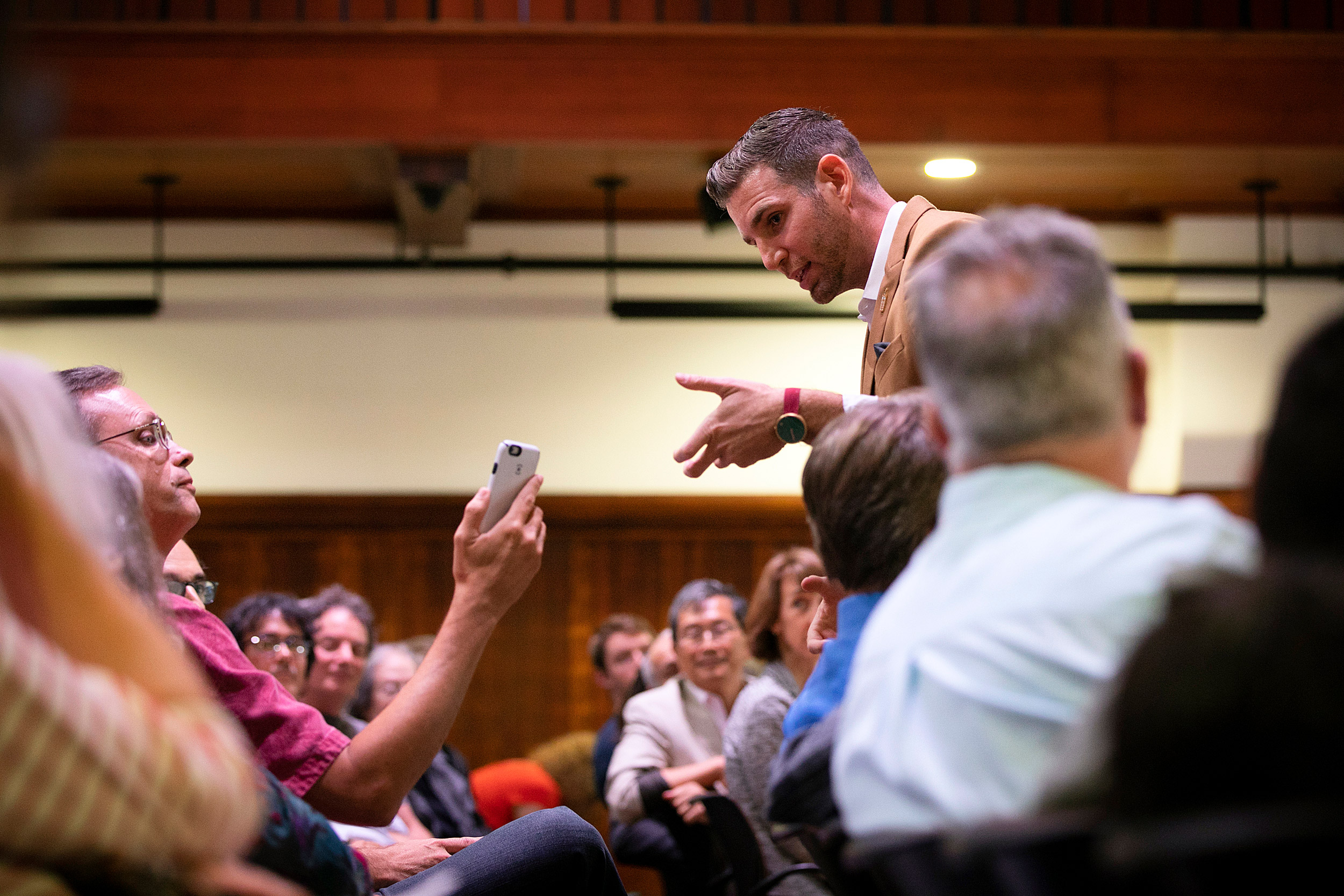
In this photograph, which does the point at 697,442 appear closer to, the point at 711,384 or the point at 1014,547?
the point at 711,384

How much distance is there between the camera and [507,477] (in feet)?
6.05

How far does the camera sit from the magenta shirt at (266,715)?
1646 mm

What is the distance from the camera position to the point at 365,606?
363 centimetres

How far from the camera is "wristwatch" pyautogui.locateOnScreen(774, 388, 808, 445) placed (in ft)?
6.46

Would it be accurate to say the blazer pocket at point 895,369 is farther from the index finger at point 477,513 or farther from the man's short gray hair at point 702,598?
the man's short gray hair at point 702,598

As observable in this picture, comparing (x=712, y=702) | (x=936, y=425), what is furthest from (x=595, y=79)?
(x=936, y=425)

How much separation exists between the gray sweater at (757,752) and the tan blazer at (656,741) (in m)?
0.55

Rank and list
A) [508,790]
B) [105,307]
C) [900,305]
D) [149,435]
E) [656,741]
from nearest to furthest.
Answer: [149,435]
[900,305]
[656,741]
[508,790]
[105,307]

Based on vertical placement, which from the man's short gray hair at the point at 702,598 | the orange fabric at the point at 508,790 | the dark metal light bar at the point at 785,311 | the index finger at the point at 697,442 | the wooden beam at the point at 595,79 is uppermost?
the wooden beam at the point at 595,79

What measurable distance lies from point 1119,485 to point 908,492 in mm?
284

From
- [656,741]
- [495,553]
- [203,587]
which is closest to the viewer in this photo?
[495,553]

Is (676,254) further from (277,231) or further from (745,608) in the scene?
(745,608)

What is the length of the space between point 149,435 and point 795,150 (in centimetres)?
125

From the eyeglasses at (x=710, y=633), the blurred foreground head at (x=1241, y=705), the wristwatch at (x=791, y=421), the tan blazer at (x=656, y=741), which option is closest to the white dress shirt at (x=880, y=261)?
the wristwatch at (x=791, y=421)
